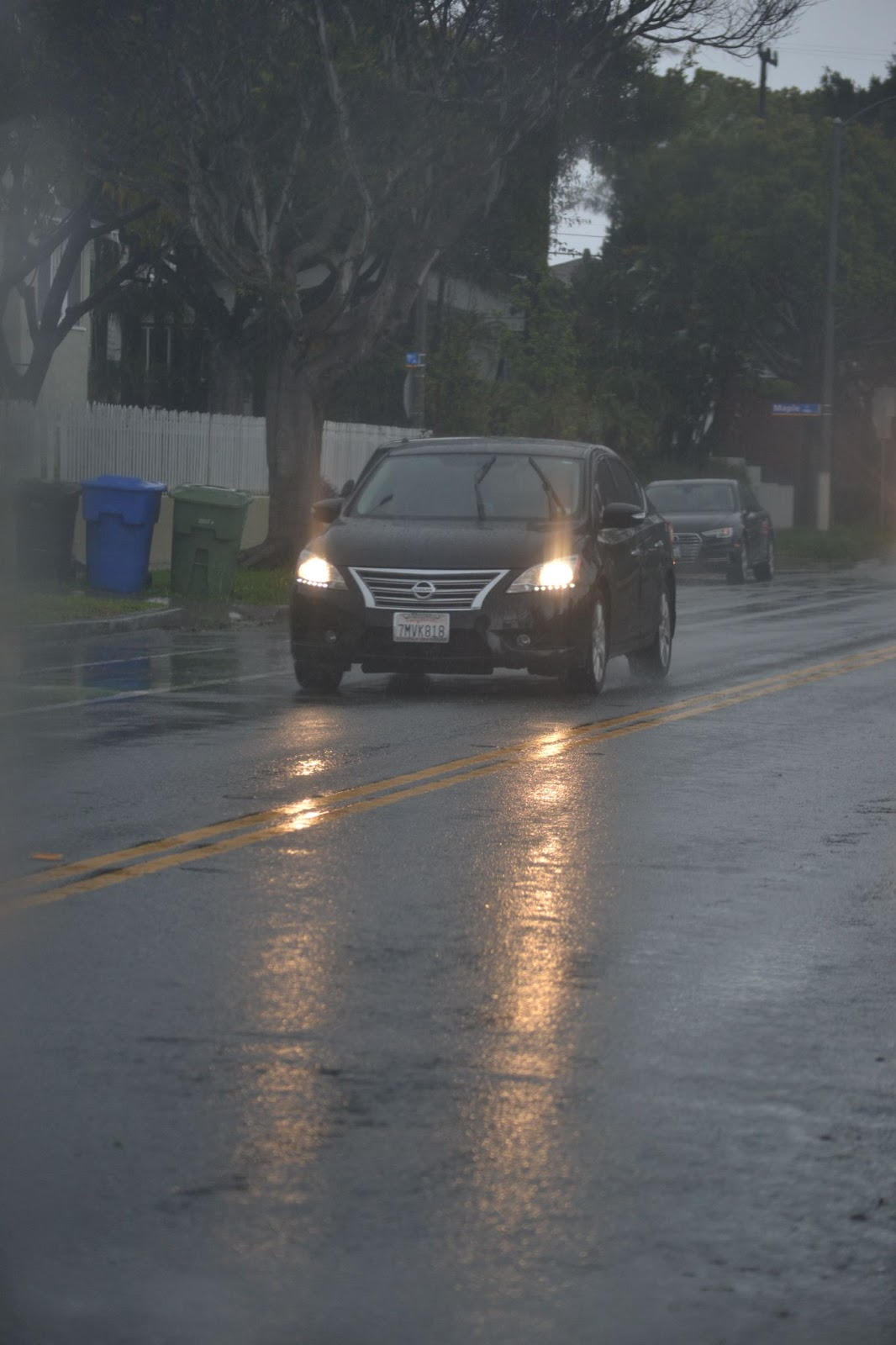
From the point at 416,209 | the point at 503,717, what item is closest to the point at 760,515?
the point at 416,209

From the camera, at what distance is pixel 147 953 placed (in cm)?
708

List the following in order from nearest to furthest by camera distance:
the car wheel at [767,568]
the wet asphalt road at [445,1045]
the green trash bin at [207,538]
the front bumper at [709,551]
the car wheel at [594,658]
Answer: the wet asphalt road at [445,1045] → the car wheel at [594,658] → the green trash bin at [207,538] → the front bumper at [709,551] → the car wheel at [767,568]

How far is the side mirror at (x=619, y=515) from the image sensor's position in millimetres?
15945

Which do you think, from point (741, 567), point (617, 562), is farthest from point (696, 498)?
point (617, 562)

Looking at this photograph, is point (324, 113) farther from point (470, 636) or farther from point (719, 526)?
point (470, 636)

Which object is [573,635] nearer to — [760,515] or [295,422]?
[295,422]

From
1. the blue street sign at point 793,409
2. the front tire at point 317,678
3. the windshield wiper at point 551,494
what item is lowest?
the front tire at point 317,678

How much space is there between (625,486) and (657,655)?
1.27 meters

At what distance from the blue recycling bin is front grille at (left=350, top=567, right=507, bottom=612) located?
10.4 metres

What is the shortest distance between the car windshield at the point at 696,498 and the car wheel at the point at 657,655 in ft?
55.5

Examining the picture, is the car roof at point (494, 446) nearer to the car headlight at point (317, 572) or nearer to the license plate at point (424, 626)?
the car headlight at point (317, 572)

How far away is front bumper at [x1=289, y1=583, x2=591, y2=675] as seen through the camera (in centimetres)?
1488

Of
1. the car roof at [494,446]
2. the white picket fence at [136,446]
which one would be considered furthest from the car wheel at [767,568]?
the car roof at [494,446]

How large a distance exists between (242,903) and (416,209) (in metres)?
23.6
